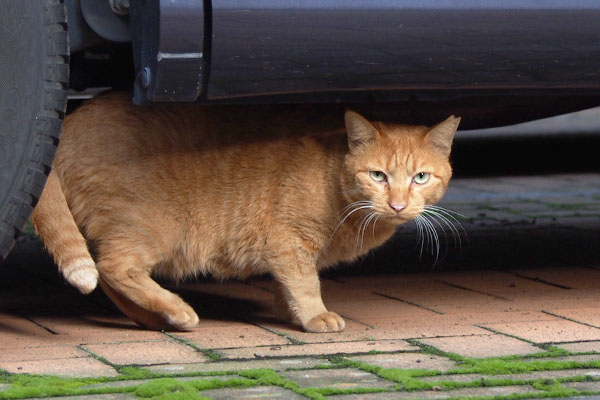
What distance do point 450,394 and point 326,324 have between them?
82 centimetres

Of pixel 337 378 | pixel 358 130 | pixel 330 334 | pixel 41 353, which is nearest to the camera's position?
pixel 337 378

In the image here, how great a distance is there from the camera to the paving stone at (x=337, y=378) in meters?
2.72

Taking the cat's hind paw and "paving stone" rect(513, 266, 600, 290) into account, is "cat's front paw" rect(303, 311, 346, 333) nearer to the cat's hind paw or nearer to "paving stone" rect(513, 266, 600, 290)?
the cat's hind paw

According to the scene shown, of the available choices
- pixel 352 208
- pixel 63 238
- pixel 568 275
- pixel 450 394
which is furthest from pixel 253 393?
pixel 568 275

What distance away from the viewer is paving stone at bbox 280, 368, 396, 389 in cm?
272

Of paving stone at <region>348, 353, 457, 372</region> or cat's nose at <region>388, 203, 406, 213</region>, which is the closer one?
paving stone at <region>348, 353, 457, 372</region>

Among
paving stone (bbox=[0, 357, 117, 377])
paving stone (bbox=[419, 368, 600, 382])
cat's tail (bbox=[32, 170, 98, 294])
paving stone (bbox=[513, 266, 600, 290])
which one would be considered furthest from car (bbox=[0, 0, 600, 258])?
paving stone (bbox=[513, 266, 600, 290])

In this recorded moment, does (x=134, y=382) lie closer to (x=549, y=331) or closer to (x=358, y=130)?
(x=358, y=130)

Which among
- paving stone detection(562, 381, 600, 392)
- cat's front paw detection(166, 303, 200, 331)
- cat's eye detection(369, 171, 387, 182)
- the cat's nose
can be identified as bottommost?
cat's front paw detection(166, 303, 200, 331)

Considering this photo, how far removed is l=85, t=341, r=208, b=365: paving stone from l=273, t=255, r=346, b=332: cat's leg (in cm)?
45

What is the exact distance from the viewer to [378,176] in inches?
139

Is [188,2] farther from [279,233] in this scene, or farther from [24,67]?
[279,233]

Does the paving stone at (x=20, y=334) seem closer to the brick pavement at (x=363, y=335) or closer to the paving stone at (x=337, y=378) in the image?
the brick pavement at (x=363, y=335)

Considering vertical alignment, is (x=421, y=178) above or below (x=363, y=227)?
above
